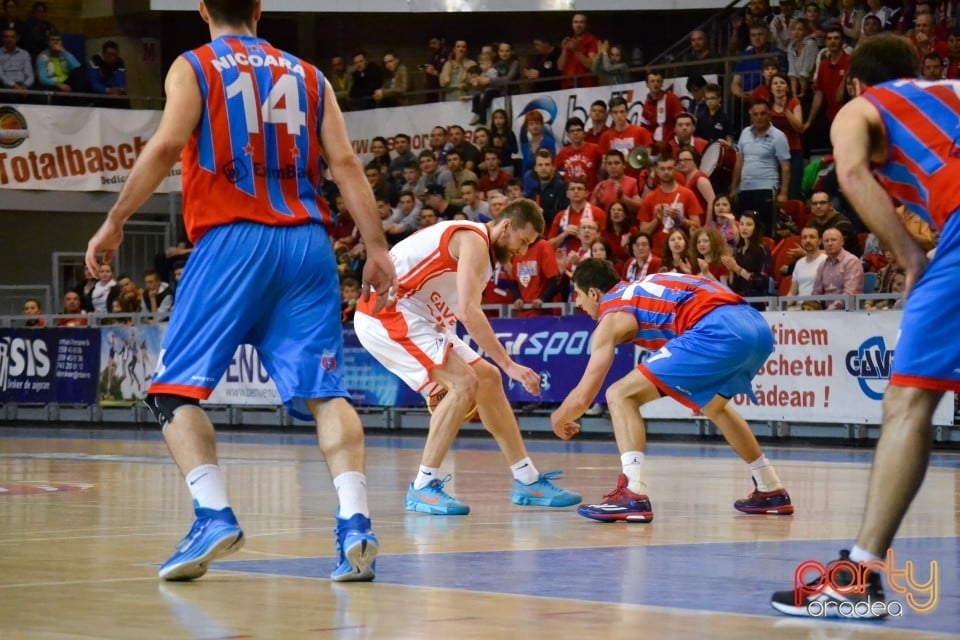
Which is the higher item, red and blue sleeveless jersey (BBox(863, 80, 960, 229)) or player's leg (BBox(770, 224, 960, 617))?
red and blue sleeveless jersey (BBox(863, 80, 960, 229))

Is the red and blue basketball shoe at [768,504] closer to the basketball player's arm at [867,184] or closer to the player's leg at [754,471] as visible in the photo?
the player's leg at [754,471]

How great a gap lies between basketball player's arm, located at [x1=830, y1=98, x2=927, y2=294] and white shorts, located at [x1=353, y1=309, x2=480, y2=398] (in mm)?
4902

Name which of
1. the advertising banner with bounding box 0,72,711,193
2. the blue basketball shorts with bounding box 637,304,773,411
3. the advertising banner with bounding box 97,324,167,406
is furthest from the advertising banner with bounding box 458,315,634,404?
the blue basketball shorts with bounding box 637,304,773,411

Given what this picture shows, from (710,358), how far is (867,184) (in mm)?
4209

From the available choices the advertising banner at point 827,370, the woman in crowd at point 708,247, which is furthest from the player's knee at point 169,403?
the advertising banner at point 827,370

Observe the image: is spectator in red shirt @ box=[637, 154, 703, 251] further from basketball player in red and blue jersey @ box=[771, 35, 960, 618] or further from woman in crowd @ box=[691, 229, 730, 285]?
basketball player in red and blue jersey @ box=[771, 35, 960, 618]

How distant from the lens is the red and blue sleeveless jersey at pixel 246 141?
19.8 feet

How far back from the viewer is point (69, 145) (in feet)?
92.0

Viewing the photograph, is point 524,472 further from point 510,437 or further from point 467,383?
point 467,383

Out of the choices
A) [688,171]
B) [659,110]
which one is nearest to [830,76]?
[688,171]

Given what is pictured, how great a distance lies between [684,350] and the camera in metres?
9.17

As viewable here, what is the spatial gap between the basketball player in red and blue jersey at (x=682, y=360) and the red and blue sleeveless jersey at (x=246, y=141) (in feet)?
10.4

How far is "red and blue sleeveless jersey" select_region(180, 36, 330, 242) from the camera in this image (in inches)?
237

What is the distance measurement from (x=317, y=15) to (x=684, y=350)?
24113 mm
